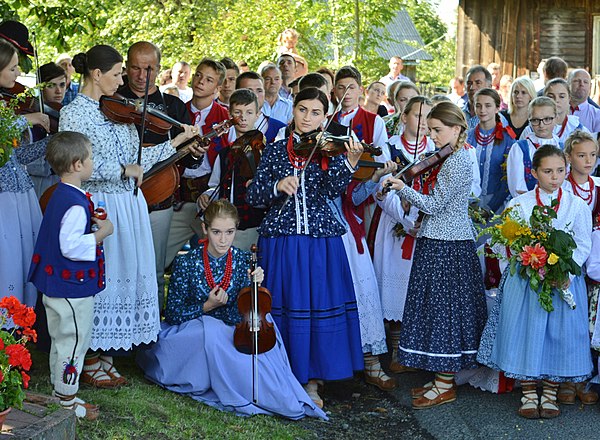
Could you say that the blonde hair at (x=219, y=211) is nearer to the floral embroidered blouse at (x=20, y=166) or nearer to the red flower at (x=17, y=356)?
Answer: the floral embroidered blouse at (x=20, y=166)

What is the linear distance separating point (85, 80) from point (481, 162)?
3.63 metres

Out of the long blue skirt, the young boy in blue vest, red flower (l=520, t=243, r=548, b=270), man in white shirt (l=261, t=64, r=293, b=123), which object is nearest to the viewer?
the young boy in blue vest

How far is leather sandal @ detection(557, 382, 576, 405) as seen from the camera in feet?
20.2

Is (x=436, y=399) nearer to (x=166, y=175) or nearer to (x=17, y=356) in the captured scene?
(x=166, y=175)

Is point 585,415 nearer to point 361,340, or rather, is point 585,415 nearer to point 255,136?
point 361,340

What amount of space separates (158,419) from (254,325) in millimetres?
801

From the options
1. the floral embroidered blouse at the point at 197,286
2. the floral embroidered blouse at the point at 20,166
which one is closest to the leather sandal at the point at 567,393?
the floral embroidered blouse at the point at 197,286

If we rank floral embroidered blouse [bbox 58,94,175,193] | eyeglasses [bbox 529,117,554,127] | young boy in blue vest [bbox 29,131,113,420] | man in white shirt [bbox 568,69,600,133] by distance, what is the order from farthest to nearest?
man in white shirt [bbox 568,69,600,133] < eyeglasses [bbox 529,117,554,127] < floral embroidered blouse [bbox 58,94,175,193] < young boy in blue vest [bbox 29,131,113,420]

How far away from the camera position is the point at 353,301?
616 centimetres

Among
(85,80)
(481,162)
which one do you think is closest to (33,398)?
(85,80)

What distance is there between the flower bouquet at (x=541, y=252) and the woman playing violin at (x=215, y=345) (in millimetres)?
1608

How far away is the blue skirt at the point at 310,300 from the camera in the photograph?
5926 millimetres

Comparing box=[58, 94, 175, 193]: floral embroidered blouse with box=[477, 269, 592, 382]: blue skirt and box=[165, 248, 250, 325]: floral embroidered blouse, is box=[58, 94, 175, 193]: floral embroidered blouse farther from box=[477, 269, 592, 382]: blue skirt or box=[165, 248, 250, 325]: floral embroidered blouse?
box=[477, 269, 592, 382]: blue skirt

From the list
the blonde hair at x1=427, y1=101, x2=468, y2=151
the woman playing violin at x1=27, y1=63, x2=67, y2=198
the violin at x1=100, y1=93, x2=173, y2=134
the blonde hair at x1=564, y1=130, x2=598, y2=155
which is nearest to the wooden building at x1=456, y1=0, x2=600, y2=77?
the blonde hair at x1=564, y1=130, x2=598, y2=155
